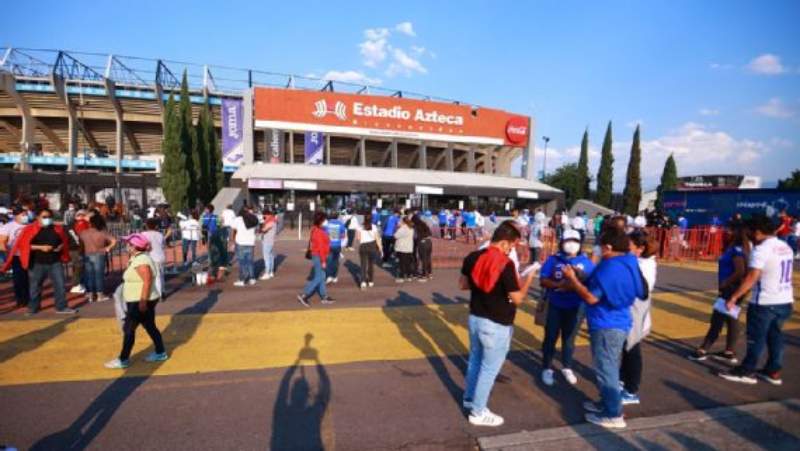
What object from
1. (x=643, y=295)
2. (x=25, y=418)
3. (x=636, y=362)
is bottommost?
(x=25, y=418)

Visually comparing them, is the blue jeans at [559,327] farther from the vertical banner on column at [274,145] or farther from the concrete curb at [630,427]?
the vertical banner on column at [274,145]

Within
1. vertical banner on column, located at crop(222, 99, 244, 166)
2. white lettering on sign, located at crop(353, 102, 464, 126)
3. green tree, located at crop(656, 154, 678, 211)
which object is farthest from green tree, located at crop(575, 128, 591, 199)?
vertical banner on column, located at crop(222, 99, 244, 166)

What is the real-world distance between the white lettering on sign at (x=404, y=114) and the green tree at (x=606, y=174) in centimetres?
1995

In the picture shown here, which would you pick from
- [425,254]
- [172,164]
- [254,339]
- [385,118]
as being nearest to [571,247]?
[254,339]

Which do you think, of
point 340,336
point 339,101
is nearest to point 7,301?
point 340,336

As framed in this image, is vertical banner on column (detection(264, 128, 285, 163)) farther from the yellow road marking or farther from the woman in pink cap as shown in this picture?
the woman in pink cap

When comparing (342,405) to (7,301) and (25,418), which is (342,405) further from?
(7,301)

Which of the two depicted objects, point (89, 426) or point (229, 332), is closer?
point (89, 426)

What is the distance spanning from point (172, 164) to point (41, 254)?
2174 cm

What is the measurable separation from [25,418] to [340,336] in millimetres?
3386

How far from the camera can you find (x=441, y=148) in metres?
47.8

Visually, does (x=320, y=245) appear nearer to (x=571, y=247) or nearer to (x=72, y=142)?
(x=571, y=247)

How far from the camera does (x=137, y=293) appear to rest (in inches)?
173

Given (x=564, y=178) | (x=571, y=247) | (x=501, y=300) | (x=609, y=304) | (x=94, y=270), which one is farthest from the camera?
(x=564, y=178)
